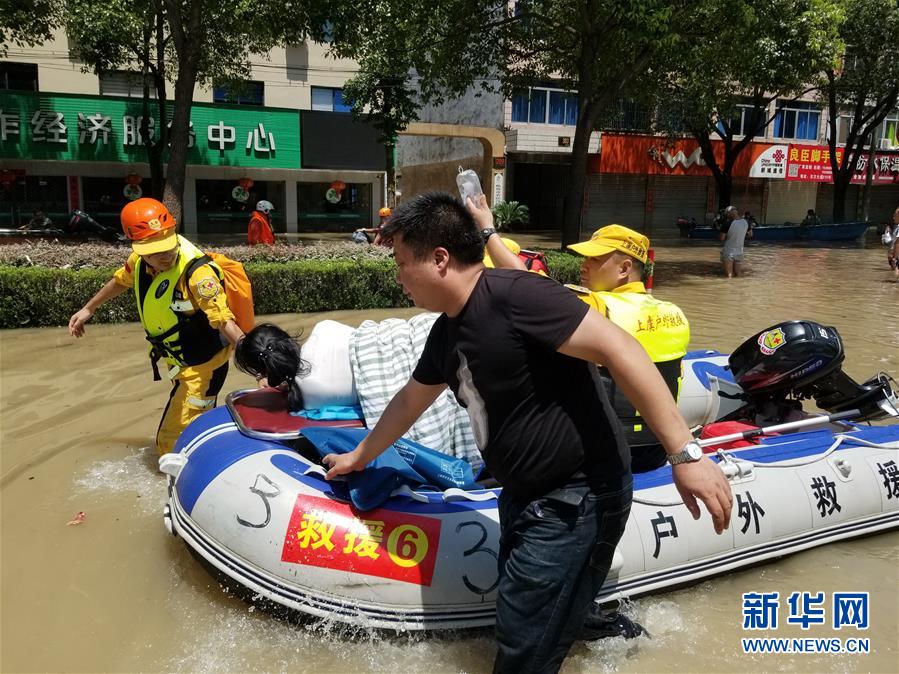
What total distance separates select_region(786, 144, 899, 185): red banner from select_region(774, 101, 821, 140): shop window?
96 centimetres

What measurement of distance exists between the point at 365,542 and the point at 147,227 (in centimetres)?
208

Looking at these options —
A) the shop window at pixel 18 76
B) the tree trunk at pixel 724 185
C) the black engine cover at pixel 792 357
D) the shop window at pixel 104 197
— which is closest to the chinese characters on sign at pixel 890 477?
the black engine cover at pixel 792 357

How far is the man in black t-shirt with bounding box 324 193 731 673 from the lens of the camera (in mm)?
1771

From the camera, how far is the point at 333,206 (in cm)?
2517

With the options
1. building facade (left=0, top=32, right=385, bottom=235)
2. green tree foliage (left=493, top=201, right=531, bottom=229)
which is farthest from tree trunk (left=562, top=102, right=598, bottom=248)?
green tree foliage (left=493, top=201, right=531, bottom=229)

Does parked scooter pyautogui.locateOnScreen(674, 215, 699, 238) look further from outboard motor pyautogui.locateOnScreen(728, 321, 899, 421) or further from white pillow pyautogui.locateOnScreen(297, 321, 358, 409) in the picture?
white pillow pyautogui.locateOnScreen(297, 321, 358, 409)

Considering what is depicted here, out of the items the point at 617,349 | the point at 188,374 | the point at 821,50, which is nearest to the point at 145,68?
the point at 821,50

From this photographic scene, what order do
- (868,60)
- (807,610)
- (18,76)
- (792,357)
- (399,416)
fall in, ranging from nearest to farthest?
1. (399,416)
2. (807,610)
3. (792,357)
4. (868,60)
5. (18,76)

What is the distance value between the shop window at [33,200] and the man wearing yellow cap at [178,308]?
19.3 m

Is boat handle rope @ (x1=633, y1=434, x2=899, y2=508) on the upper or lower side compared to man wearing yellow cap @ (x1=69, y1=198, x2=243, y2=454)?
lower

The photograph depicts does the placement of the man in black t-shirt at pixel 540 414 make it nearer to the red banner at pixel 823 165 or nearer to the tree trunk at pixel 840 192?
the tree trunk at pixel 840 192

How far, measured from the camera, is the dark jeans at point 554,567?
1.95 meters

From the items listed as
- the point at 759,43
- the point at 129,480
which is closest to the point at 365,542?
the point at 129,480

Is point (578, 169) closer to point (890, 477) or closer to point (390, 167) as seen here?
point (890, 477)
